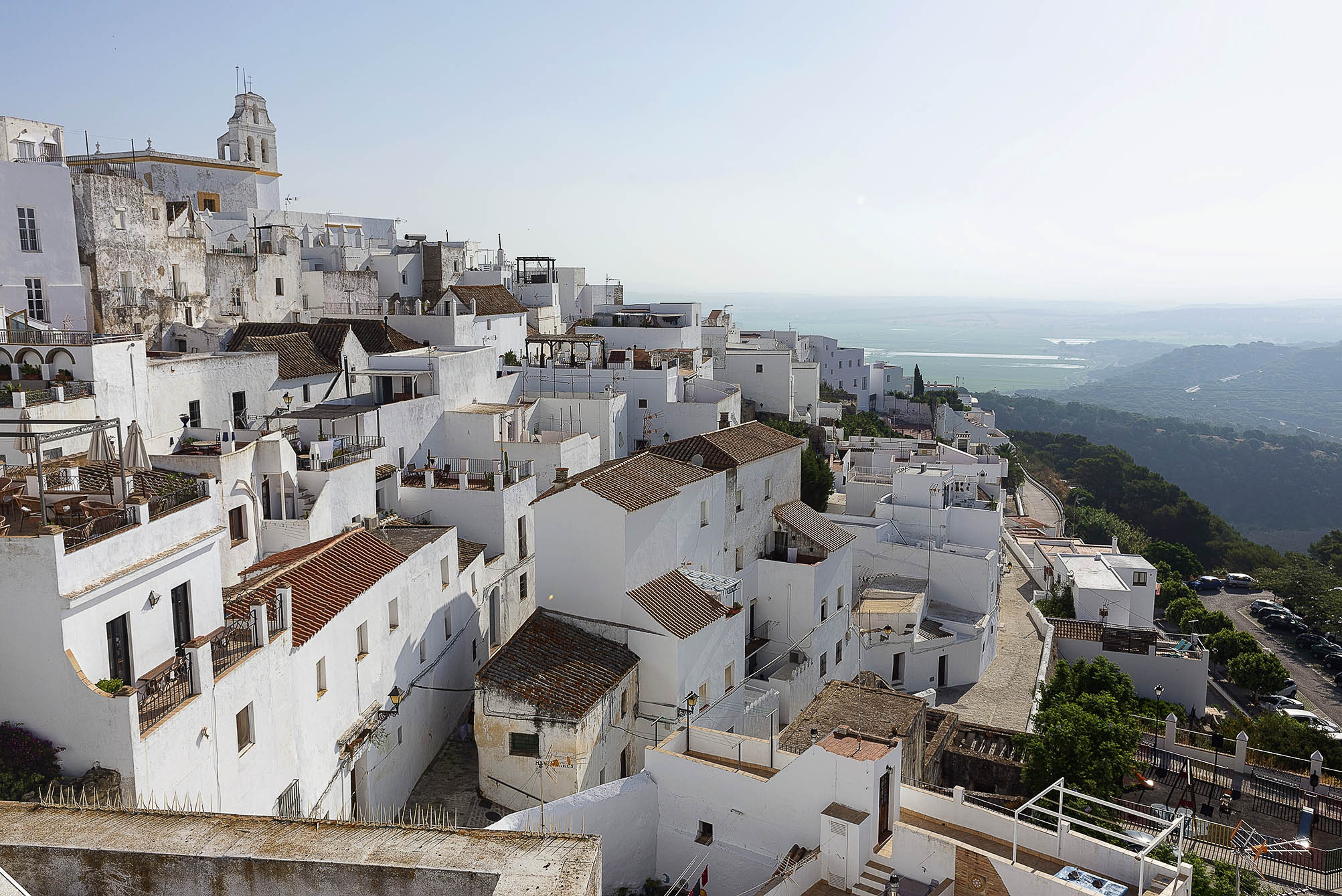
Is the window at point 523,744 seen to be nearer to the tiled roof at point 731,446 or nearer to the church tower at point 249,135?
the tiled roof at point 731,446

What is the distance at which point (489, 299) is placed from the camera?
143ft

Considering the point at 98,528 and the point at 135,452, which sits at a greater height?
the point at 135,452

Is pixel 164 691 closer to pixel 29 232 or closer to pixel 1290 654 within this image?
pixel 29 232

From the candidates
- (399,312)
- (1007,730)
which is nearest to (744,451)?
(1007,730)

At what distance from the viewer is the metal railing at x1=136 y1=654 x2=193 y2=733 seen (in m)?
12.4

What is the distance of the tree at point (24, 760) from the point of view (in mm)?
11633

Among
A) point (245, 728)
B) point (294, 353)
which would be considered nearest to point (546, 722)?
point (245, 728)

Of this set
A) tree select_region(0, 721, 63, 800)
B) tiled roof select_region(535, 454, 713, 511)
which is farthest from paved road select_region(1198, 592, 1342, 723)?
tree select_region(0, 721, 63, 800)

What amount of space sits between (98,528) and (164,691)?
242cm

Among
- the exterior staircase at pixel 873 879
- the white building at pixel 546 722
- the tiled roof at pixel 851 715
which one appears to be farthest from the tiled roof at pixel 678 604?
the exterior staircase at pixel 873 879

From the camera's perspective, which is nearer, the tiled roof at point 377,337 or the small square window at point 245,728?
the small square window at point 245,728

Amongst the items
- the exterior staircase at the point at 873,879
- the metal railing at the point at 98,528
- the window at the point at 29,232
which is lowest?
the exterior staircase at the point at 873,879

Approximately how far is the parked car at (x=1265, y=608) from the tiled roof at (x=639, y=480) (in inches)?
1999

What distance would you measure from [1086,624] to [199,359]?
3413 cm
